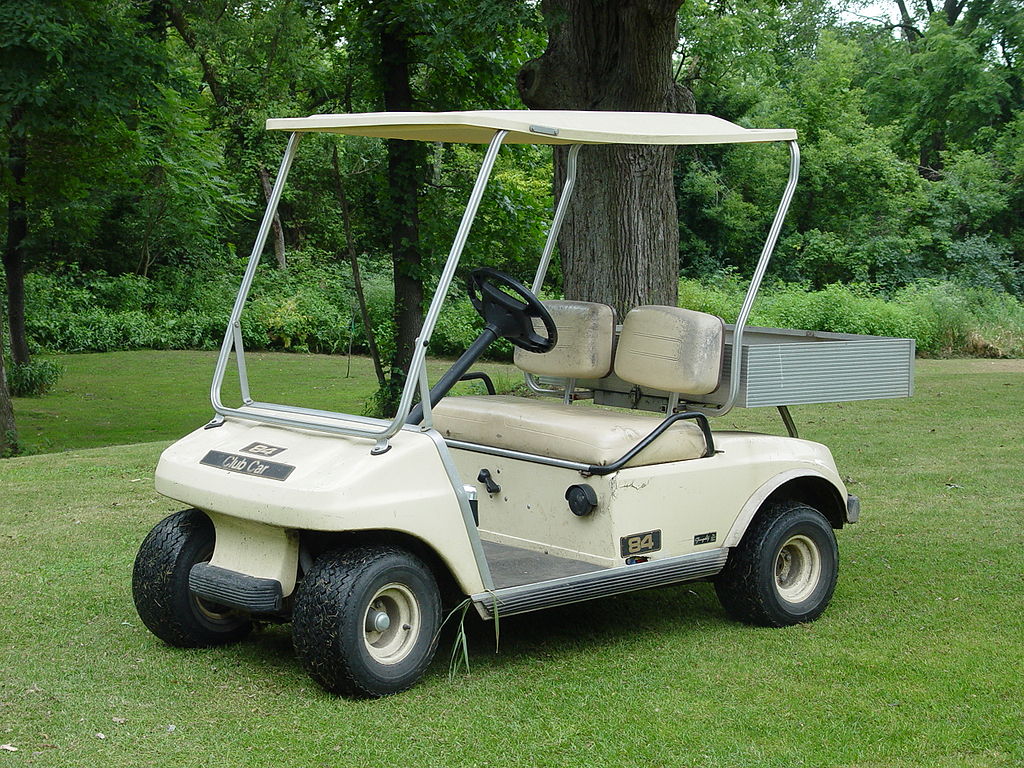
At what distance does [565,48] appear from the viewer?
808cm

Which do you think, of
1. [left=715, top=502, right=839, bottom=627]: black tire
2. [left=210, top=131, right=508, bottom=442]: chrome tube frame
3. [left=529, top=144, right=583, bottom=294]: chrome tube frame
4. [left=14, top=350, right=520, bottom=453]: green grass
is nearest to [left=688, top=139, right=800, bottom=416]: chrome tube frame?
[left=715, top=502, right=839, bottom=627]: black tire

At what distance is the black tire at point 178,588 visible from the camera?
4.26 m

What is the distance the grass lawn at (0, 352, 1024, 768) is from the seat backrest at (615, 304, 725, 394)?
994mm

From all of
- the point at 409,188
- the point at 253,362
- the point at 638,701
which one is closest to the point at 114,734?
the point at 638,701

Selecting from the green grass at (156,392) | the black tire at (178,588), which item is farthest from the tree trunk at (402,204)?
the black tire at (178,588)

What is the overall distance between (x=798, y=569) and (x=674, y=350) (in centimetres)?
106

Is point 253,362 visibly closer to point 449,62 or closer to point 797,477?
point 449,62

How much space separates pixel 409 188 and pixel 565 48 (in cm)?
390

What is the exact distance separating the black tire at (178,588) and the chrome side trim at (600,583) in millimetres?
1078

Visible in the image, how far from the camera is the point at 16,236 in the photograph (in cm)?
1425

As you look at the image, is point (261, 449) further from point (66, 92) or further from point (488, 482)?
point (66, 92)

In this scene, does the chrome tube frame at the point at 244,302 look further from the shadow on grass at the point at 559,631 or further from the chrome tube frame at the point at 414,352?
the shadow on grass at the point at 559,631

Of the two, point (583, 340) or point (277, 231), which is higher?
point (277, 231)

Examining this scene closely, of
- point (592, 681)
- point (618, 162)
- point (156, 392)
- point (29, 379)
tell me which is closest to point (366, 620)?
point (592, 681)
